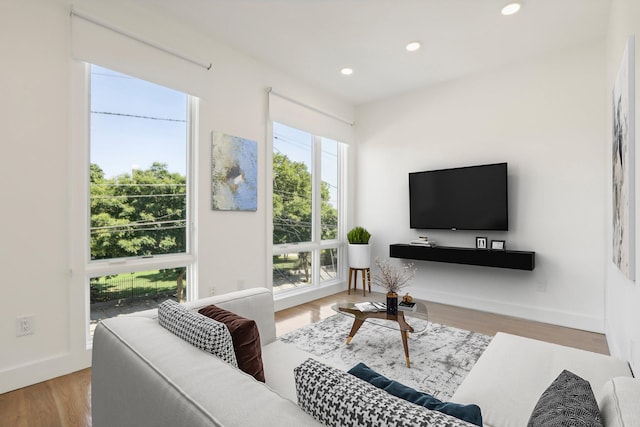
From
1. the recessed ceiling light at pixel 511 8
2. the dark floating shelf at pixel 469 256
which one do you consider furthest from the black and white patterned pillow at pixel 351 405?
the dark floating shelf at pixel 469 256

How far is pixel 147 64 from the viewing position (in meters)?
2.71

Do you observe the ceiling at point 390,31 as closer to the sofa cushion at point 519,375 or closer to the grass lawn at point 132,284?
the grass lawn at point 132,284

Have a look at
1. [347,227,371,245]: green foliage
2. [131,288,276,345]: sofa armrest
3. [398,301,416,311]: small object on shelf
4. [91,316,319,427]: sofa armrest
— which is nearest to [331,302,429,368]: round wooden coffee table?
[398,301,416,311]: small object on shelf

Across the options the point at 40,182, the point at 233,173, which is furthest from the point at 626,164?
the point at 40,182

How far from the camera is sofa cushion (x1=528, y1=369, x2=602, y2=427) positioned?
27.2 inches

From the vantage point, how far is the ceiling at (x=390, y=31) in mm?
2701

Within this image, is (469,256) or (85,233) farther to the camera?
(469,256)

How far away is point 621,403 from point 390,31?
10.3ft

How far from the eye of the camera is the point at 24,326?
218 centimetres

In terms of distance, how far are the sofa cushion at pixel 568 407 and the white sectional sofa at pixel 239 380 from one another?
5cm

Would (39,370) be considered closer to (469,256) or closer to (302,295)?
(302,295)

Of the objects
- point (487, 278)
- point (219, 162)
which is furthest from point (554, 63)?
point (219, 162)

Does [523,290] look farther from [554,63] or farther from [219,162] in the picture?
[219,162]

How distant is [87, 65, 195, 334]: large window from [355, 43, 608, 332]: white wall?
296cm
